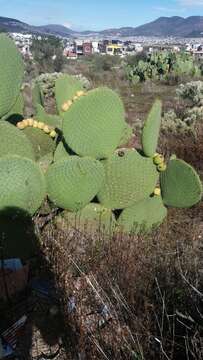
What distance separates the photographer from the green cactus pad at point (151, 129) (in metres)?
3.53

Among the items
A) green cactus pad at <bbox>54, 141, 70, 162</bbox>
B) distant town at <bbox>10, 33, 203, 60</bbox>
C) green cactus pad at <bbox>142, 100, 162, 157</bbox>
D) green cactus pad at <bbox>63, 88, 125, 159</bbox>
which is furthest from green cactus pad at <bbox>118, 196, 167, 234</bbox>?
distant town at <bbox>10, 33, 203, 60</bbox>

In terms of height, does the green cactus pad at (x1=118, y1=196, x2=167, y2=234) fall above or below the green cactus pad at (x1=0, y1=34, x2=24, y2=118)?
below

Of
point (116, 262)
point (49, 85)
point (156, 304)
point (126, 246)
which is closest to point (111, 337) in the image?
point (156, 304)

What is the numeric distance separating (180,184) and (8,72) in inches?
59.2

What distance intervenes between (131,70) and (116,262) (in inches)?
748

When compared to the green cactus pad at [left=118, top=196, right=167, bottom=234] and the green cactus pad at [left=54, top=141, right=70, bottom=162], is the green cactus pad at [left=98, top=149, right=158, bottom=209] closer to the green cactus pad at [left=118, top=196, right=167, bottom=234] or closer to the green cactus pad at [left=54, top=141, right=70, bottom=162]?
the green cactus pad at [left=118, top=196, right=167, bottom=234]

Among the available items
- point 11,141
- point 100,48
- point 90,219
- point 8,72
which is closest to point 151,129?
point 90,219

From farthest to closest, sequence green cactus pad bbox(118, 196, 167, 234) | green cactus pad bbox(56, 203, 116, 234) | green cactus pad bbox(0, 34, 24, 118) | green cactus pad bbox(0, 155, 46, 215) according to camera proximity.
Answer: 1. green cactus pad bbox(118, 196, 167, 234)
2. green cactus pad bbox(0, 34, 24, 118)
3. green cactus pad bbox(56, 203, 116, 234)
4. green cactus pad bbox(0, 155, 46, 215)

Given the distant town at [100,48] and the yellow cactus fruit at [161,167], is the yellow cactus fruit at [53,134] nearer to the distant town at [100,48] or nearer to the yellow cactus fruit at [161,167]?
the yellow cactus fruit at [161,167]

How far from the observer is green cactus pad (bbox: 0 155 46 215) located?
3078mm

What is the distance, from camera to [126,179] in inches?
146

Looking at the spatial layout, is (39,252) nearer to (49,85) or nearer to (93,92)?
(93,92)

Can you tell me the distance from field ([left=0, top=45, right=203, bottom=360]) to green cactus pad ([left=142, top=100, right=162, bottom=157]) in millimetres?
620

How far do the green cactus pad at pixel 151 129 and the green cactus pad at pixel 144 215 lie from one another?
1.30 ft
